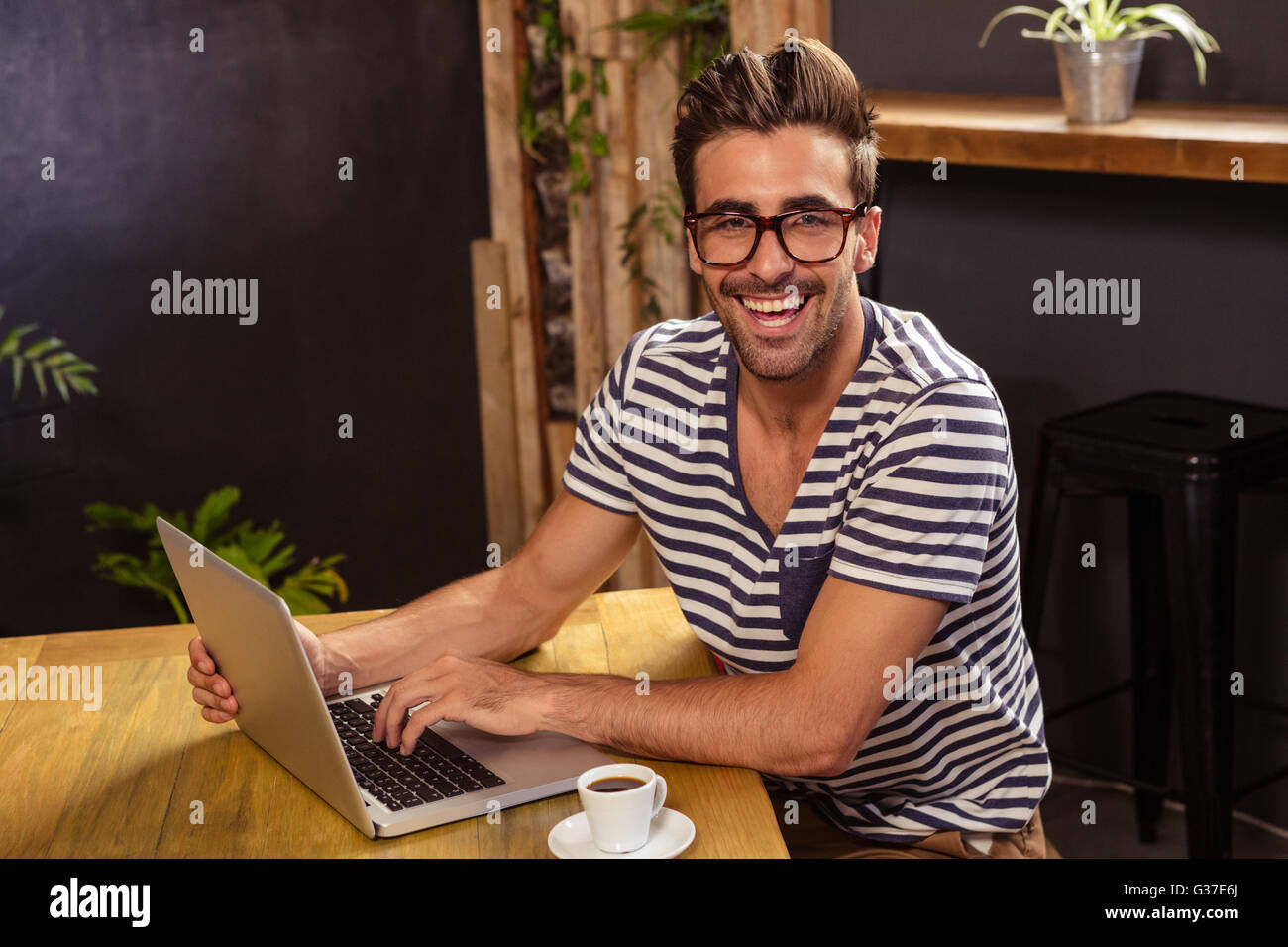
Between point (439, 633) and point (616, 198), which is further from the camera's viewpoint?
point (616, 198)

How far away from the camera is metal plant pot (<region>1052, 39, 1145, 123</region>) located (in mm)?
2654

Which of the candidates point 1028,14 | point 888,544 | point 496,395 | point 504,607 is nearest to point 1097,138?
point 1028,14

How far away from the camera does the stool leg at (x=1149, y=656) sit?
9.79 ft

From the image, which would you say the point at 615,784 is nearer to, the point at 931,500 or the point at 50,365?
the point at 931,500

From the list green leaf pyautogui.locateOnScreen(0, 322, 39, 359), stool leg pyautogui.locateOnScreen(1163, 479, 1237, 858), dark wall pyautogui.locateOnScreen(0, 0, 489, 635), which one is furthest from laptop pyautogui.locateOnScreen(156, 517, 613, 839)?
dark wall pyautogui.locateOnScreen(0, 0, 489, 635)

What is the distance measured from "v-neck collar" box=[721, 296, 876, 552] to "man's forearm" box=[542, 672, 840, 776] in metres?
0.22

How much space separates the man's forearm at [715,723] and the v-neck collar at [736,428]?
22 cm

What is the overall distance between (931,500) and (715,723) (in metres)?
0.35

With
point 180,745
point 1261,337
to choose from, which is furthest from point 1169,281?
point 180,745

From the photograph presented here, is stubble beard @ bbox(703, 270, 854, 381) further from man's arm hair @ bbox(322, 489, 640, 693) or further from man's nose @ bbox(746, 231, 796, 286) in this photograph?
man's arm hair @ bbox(322, 489, 640, 693)

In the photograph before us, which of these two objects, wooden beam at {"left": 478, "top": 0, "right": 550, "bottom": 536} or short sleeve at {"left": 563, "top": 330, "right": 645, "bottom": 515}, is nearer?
short sleeve at {"left": 563, "top": 330, "right": 645, "bottom": 515}

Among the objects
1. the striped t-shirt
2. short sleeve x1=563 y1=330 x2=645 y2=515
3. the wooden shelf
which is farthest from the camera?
the wooden shelf

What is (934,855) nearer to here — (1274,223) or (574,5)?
(1274,223)

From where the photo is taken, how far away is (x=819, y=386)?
70.6 inches
